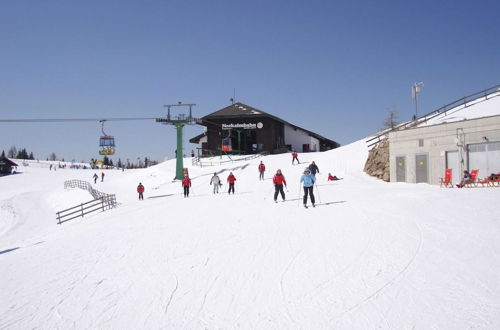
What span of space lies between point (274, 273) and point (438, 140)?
1659 centimetres

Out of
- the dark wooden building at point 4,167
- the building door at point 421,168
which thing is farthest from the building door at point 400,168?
the dark wooden building at point 4,167

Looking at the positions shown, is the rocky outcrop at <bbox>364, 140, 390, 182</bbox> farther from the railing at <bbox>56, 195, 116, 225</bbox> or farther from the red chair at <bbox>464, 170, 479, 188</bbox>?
the railing at <bbox>56, 195, 116, 225</bbox>

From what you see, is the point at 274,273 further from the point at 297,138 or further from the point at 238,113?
the point at 297,138

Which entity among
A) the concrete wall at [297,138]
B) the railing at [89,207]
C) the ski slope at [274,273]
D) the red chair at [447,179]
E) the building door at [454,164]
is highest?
the concrete wall at [297,138]

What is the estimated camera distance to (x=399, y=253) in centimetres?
641

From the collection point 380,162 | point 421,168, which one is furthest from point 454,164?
point 380,162

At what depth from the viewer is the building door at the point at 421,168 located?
64.1 feet

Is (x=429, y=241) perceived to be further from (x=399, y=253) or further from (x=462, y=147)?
(x=462, y=147)

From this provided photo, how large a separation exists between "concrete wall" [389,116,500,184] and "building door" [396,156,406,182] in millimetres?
216

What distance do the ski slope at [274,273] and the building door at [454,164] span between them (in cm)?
675

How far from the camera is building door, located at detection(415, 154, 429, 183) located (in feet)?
64.1


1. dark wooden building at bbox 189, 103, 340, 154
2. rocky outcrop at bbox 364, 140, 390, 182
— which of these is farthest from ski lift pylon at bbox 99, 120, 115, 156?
rocky outcrop at bbox 364, 140, 390, 182

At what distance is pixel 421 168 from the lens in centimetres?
1980

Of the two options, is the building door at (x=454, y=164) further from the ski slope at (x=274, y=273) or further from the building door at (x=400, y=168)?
the ski slope at (x=274, y=273)
